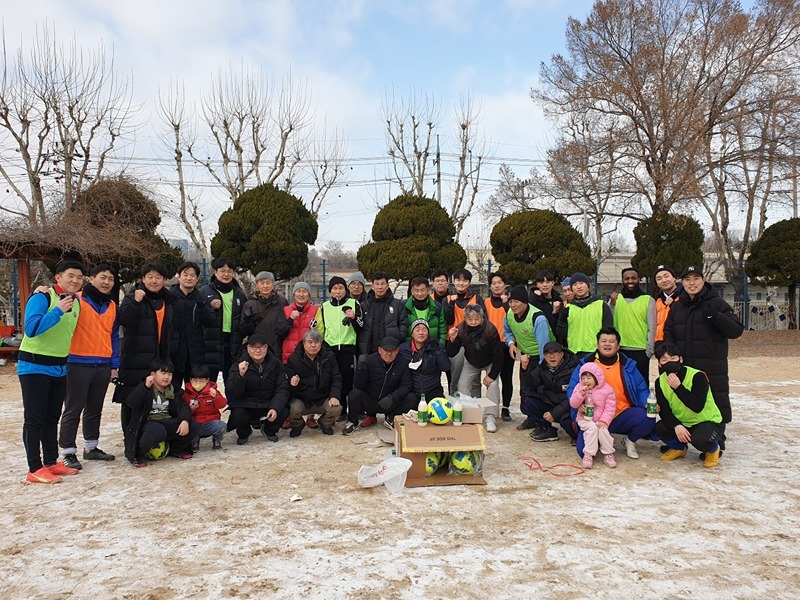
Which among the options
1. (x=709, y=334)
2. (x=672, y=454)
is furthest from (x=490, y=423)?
(x=709, y=334)

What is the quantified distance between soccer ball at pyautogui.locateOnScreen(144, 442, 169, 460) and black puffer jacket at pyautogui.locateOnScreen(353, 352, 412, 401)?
6.29 feet

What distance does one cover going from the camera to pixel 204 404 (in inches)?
219

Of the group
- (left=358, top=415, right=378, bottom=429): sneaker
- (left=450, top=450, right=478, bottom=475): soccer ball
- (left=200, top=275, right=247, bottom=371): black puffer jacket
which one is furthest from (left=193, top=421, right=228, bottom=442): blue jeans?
(left=450, top=450, right=478, bottom=475): soccer ball

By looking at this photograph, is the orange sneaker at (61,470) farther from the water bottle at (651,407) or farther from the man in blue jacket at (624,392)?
the water bottle at (651,407)

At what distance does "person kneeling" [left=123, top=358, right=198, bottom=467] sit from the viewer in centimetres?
498

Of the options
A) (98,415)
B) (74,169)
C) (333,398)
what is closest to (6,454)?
(98,415)

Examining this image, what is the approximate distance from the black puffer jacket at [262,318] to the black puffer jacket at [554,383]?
269 cm

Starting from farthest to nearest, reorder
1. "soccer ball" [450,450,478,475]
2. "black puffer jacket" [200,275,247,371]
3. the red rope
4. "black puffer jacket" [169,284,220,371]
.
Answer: "black puffer jacket" [200,275,247,371] → "black puffer jacket" [169,284,220,371] → the red rope → "soccer ball" [450,450,478,475]

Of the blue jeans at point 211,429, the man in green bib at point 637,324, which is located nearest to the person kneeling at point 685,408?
the man in green bib at point 637,324

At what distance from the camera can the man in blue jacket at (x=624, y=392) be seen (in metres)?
5.19

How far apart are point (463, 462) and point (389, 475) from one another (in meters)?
0.62

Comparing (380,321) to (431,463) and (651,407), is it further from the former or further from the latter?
(651,407)

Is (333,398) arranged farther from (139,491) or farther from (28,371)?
(28,371)

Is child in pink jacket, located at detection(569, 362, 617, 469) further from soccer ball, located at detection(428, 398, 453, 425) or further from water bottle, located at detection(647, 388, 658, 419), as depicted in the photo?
soccer ball, located at detection(428, 398, 453, 425)
